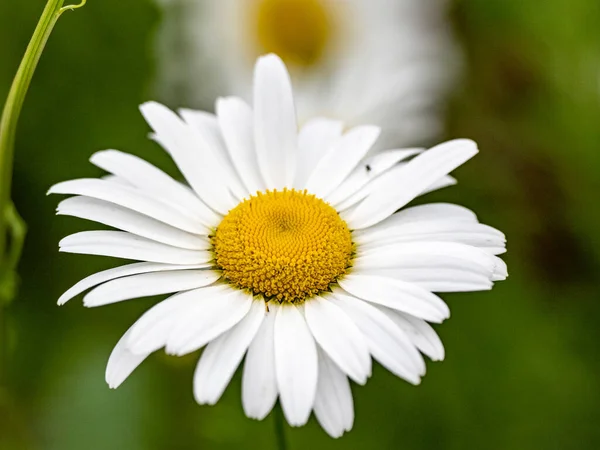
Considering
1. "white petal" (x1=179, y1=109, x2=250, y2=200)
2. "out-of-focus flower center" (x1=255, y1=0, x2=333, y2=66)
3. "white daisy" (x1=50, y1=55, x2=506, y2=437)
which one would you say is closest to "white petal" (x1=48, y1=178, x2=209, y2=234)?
"white daisy" (x1=50, y1=55, x2=506, y2=437)

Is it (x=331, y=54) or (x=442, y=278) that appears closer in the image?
(x=442, y=278)

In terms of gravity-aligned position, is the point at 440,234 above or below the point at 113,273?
above

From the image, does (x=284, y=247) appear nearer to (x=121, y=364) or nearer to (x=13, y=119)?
(x=121, y=364)

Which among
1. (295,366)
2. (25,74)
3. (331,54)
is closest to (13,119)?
(25,74)

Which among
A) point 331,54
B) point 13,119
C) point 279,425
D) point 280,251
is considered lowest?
point 279,425

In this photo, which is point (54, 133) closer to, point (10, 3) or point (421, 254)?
point (10, 3)

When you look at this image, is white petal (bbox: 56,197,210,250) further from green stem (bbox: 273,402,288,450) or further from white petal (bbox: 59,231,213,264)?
green stem (bbox: 273,402,288,450)

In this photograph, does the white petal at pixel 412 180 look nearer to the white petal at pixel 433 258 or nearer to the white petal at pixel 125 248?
the white petal at pixel 433 258
